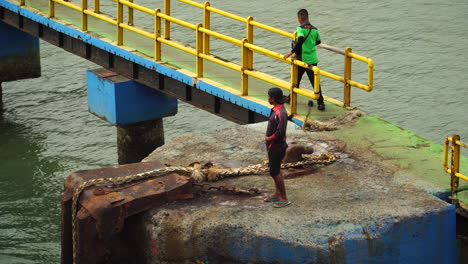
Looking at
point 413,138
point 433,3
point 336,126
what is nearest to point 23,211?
point 336,126

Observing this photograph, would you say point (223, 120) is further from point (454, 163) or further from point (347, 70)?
point (454, 163)

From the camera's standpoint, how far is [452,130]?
59.7 ft

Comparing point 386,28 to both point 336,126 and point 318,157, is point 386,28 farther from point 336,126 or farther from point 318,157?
point 318,157

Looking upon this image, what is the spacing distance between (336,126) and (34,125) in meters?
10.4

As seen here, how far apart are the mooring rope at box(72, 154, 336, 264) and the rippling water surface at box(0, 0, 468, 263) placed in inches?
193

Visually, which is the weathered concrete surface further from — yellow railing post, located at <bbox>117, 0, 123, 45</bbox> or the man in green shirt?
yellow railing post, located at <bbox>117, 0, 123, 45</bbox>

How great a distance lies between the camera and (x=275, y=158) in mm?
8906

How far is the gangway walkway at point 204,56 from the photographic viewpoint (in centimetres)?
1206

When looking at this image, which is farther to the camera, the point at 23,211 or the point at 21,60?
the point at 21,60

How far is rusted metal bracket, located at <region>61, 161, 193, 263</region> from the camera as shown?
8.78 metres

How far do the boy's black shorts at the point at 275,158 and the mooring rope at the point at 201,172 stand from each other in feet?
3.02

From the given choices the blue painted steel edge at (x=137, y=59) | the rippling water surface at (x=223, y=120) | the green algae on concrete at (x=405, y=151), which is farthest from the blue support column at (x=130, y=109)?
the green algae on concrete at (x=405, y=151)

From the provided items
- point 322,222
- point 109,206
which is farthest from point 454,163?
point 109,206

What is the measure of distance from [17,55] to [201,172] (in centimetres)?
1285
